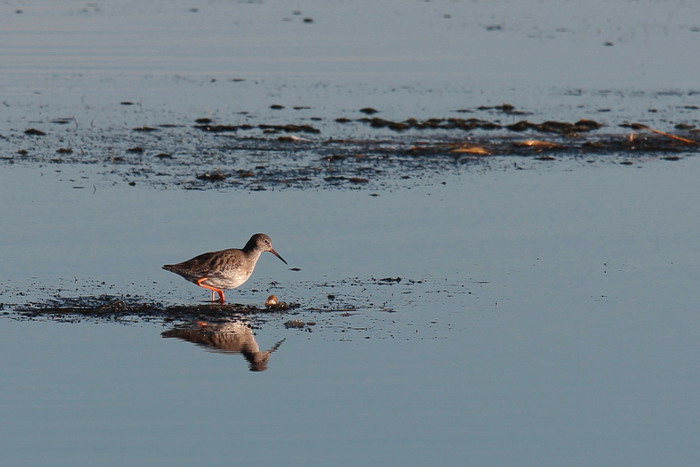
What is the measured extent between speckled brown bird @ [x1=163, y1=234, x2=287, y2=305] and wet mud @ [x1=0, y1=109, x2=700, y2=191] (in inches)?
178

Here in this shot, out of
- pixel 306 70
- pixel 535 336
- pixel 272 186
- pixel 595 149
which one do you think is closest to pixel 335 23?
pixel 306 70

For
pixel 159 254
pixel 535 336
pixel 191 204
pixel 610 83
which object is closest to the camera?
pixel 535 336

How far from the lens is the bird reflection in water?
10016mm

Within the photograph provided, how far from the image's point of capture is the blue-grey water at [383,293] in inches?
328

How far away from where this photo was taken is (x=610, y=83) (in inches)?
1021

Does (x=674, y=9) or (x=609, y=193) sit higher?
(x=674, y=9)

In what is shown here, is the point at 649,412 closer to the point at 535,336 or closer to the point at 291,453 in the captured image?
the point at 535,336

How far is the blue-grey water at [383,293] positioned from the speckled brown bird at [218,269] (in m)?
0.23

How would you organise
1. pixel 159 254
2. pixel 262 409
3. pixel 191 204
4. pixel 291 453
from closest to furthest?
pixel 291 453 → pixel 262 409 → pixel 159 254 → pixel 191 204

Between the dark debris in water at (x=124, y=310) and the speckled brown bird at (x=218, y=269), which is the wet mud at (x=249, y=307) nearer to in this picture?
the dark debris in water at (x=124, y=310)

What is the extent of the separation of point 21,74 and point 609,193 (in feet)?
46.0

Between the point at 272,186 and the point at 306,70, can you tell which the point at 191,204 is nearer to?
the point at 272,186

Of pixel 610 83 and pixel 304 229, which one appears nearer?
pixel 304 229

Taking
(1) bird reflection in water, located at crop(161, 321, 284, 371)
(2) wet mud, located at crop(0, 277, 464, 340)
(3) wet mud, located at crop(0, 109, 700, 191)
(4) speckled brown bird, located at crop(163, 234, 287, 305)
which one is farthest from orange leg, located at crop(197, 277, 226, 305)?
(3) wet mud, located at crop(0, 109, 700, 191)
